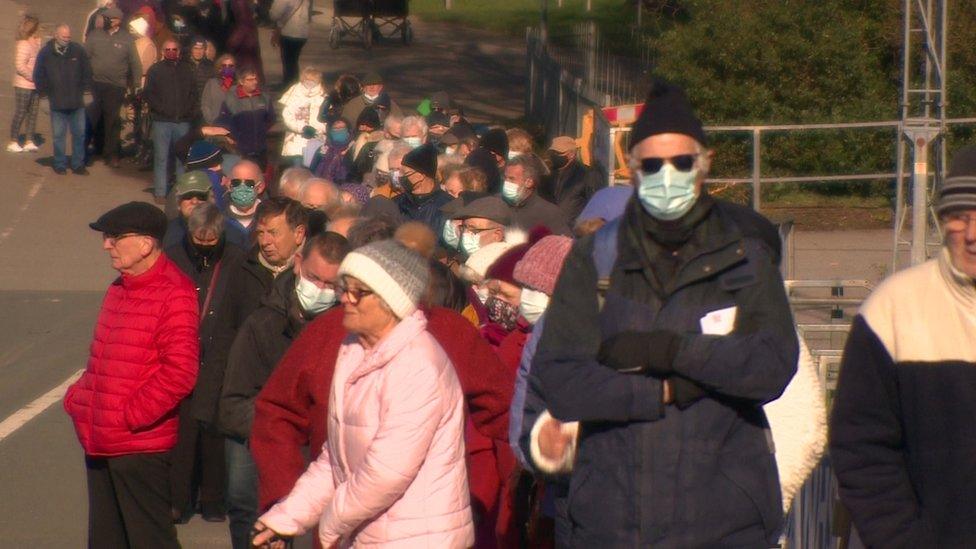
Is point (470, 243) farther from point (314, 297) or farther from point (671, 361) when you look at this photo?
point (671, 361)

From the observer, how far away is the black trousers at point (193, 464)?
847cm

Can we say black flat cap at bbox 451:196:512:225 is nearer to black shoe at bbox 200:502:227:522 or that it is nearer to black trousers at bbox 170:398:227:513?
black trousers at bbox 170:398:227:513

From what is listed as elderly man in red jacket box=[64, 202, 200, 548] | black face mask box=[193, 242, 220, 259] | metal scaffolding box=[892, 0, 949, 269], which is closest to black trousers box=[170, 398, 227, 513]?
black face mask box=[193, 242, 220, 259]

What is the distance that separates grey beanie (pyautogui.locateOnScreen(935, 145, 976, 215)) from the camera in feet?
11.0

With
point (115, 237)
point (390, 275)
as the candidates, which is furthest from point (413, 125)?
point (390, 275)

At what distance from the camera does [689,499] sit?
3492 mm

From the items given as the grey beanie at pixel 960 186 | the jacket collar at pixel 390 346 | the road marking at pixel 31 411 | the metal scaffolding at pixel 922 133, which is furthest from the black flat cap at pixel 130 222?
the metal scaffolding at pixel 922 133

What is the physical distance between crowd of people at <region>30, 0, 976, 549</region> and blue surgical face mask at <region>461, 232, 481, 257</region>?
0.05ft

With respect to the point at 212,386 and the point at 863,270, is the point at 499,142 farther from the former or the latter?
the point at 212,386

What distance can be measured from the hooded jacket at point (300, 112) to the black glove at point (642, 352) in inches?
573

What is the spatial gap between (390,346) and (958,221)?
1770 mm

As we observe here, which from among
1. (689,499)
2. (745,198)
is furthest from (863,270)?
(689,499)

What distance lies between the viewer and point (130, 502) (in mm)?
6609

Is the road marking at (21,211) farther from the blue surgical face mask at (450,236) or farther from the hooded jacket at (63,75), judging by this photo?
the blue surgical face mask at (450,236)
